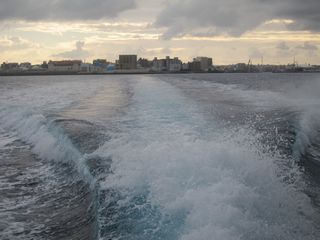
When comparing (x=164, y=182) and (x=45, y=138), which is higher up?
(x=164, y=182)

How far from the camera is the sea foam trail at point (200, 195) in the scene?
607cm

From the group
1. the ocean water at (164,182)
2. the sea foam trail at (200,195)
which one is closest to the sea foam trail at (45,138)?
the ocean water at (164,182)

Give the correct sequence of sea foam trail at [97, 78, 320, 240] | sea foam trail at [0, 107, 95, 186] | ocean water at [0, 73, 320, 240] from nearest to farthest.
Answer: sea foam trail at [97, 78, 320, 240] → ocean water at [0, 73, 320, 240] → sea foam trail at [0, 107, 95, 186]

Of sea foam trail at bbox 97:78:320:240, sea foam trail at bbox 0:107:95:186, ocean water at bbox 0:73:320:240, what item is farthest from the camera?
sea foam trail at bbox 0:107:95:186

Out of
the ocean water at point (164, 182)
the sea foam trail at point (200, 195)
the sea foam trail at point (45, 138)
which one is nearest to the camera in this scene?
the sea foam trail at point (200, 195)

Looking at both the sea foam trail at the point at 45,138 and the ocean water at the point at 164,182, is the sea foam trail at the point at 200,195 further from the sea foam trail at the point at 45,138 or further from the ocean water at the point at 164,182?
the sea foam trail at the point at 45,138

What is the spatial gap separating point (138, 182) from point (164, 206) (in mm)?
1386

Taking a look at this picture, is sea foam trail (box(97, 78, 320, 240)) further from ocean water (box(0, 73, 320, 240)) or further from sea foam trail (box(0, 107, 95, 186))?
sea foam trail (box(0, 107, 95, 186))

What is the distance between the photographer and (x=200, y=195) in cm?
687

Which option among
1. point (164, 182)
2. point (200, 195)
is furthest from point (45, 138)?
point (200, 195)

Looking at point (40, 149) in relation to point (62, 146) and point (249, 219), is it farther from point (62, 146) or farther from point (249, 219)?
point (249, 219)

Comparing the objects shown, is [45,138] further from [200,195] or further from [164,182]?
[200,195]

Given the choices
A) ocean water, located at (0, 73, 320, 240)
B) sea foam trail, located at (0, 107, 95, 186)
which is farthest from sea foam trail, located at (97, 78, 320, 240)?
sea foam trail, located at (0, 107, 95, 186)

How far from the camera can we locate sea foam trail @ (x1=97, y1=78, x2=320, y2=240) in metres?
6.07
